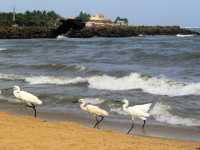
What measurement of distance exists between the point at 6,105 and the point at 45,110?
1.56 m

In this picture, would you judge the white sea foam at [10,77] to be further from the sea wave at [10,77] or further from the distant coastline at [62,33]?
the distant coastline at [62,33]

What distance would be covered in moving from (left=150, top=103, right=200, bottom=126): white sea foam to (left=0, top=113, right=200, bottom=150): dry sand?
7.64ft

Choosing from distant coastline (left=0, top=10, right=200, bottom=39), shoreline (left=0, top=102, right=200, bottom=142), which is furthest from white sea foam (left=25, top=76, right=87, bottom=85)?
distant coastline (left=0, top=10, right=200, bottom=39)

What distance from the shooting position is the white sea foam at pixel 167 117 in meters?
12.3

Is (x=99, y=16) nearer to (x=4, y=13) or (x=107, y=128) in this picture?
(x=4, y=13)

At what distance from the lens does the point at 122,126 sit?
11.8 m

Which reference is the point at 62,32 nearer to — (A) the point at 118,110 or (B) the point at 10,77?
(B) the point at 10,77

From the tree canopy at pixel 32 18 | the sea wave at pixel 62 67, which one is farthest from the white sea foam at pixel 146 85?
the tree canopy at pixel 32 18

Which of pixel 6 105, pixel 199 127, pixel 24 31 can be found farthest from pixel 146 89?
pixel 24 31

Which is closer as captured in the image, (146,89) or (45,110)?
(45,110)

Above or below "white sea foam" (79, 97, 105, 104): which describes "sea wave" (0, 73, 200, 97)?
below

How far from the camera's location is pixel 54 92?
18016 millimetres

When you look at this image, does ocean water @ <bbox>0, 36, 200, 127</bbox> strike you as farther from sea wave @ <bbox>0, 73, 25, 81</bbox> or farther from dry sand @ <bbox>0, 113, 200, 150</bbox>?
dry sand @ <bbox>0, 113, 200, 150</bbox>

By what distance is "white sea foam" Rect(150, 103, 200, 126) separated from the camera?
12288mm
